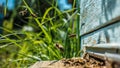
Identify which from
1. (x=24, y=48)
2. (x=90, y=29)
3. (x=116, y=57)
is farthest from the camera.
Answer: (x=24, y=48)

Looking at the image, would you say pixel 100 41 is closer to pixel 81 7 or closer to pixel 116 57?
pixel 116 57

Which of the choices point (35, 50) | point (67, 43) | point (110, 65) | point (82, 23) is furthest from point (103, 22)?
point (35, 50)

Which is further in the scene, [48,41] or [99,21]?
[48,41]

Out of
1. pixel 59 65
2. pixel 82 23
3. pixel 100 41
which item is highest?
pixel 82 23

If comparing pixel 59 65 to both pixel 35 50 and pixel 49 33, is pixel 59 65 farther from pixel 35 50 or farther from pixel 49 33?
pixel 35 50

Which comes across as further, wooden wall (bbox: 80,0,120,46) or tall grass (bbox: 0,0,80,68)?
tall grass (bbox: 0,0,80,68)

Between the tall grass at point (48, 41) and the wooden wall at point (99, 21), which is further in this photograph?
the tall grass at point (48, 41)

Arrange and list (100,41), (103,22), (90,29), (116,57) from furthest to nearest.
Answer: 1. (90,29)
2. (100,41)
3. (103,22)
4. (116,57)

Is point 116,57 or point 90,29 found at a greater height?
point 90,29

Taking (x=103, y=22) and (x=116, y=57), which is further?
(x=103, y=22)
